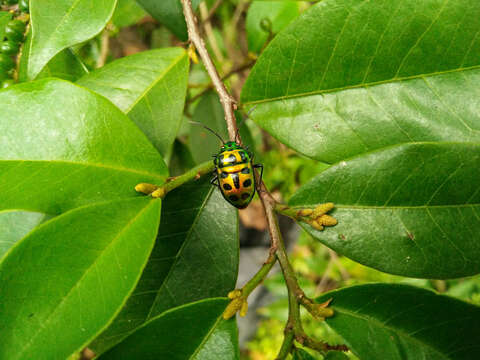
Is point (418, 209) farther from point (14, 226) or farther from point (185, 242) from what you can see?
point (14, 226)

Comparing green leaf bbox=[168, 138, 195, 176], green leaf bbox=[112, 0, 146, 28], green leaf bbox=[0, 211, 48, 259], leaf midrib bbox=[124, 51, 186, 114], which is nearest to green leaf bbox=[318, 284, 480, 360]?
leaf midrib bbox=[124, 51, 186, 114]

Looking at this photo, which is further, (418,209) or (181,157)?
(181,157)

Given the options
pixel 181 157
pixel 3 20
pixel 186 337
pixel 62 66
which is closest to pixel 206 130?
pixel 181 157

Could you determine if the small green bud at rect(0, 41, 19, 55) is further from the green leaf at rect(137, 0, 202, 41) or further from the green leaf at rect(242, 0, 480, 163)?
the green leaf at rect(242, 0, 480, 163)

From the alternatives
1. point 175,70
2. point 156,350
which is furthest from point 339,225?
point 175,70

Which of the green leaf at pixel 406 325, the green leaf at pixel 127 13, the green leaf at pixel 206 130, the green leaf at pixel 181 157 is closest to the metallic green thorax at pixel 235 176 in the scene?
the green leaf at pixel 406 325

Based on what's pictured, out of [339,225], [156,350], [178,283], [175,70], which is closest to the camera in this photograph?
[156,350]

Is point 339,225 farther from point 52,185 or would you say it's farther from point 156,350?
point 52,185
